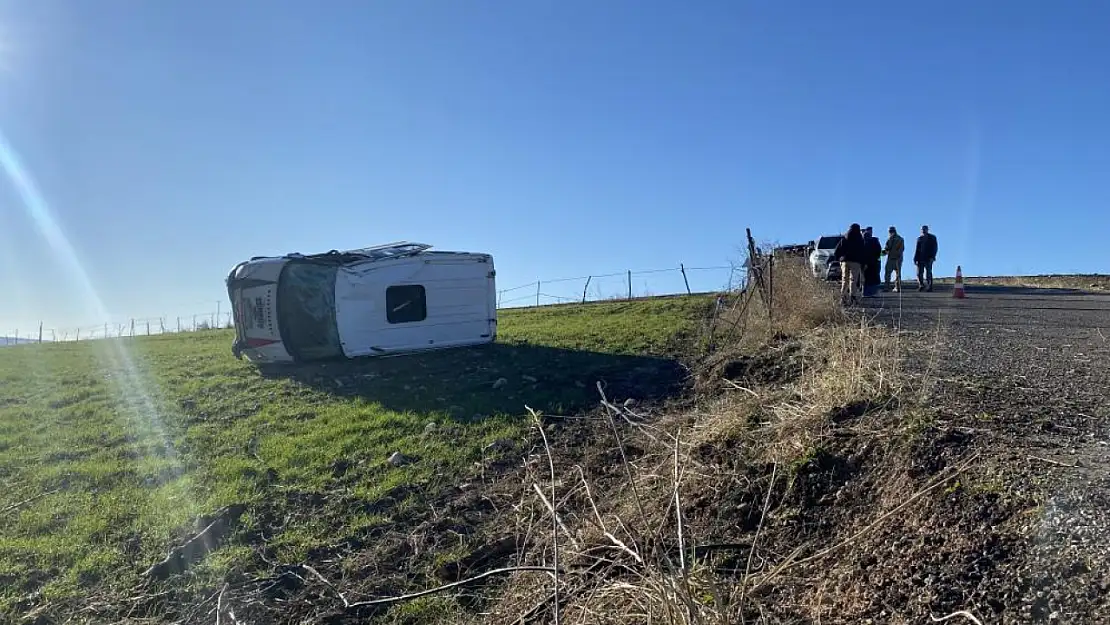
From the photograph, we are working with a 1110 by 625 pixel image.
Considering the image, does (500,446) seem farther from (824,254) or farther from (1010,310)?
(824,254)

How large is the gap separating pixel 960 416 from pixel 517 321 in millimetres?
18181

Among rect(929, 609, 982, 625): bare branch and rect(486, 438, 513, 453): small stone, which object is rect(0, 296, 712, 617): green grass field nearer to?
rect(486, 438, 513, 453): small stone

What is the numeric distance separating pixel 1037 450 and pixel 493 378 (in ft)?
27.9

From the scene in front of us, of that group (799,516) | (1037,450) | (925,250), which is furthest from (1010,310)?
(799,516)

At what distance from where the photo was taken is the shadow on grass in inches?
365

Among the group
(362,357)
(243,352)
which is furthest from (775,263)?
(243,352)

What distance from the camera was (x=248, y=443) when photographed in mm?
8352

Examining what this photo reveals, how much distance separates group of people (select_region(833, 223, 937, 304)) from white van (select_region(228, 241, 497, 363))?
23.5ft

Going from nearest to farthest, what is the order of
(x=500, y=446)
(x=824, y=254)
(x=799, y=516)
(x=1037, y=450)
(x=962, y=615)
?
(x=962, y=615), (x=1037, y=450), (x=799, y=516), (x=500, y=446), (x=824, y=254)

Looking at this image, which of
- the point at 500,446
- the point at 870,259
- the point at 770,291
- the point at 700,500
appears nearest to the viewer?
the point at 700,500

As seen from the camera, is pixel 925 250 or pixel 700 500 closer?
pixel 700 500

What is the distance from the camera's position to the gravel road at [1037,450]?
2467 mm

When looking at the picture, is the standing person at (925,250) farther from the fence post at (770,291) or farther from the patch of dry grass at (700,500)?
the patch of dry grass at (700,500)

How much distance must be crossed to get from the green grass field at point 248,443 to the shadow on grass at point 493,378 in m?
0.05
